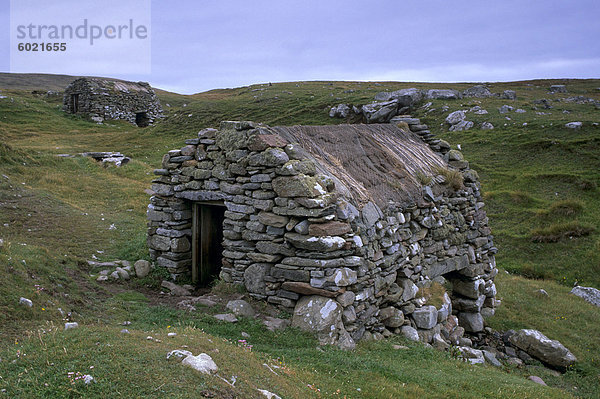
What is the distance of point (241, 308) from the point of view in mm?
8578

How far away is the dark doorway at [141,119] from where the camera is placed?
43719mm

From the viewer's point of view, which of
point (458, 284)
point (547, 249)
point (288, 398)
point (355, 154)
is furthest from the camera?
point (547, 249)

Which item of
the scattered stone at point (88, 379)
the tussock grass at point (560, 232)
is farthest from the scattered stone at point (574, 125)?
the scattered stone at point (88, 379)

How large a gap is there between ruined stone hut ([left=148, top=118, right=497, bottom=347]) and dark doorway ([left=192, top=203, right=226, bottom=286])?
0.03m

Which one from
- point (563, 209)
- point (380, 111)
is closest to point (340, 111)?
point (380, 111)

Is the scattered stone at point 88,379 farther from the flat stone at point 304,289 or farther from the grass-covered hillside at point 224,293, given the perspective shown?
the flat stone at point 304,289

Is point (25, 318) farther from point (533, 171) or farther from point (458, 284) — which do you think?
point (533, 171)

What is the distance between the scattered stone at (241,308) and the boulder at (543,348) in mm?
7009

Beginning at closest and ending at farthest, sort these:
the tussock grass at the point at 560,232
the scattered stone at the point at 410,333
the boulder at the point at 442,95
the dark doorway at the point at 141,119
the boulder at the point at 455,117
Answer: the scattered stone at the point at 410,333 → the tussock grass at the point at 560,232 → the boulder at the point at 455,117 → the boulder at the point at 442,95 → the dark doorway at the point at 141,119

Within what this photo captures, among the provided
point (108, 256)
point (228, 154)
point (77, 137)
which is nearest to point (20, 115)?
point (77, 137)

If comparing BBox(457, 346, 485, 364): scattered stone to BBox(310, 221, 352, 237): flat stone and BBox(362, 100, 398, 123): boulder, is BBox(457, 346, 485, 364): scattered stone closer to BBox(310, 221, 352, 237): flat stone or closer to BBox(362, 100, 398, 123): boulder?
BBox(310, 221, 352, 237): flat stone

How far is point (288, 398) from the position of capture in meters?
5.00

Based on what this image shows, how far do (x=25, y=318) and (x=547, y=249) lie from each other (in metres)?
18.6

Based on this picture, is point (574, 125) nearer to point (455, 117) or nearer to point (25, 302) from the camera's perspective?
point (455, 117)
